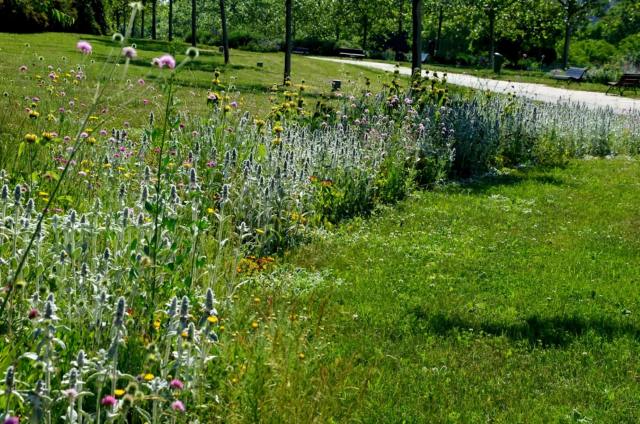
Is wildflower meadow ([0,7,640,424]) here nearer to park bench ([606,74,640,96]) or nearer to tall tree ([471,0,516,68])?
park bench ([606,74,640,96])

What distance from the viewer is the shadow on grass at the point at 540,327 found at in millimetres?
5234

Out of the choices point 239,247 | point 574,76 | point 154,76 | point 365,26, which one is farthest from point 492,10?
point 239,247

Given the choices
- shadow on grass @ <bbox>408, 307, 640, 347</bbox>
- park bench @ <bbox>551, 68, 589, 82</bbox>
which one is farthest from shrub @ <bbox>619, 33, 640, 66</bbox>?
shadow on grass @ <bbox>408, 307, 640, 347</bbox>

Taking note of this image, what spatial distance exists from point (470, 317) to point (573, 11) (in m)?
37.5

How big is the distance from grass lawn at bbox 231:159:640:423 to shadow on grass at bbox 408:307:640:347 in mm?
14

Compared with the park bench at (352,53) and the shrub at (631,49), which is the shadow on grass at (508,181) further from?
the park bench at (352,53)

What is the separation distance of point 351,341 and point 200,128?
3952mm

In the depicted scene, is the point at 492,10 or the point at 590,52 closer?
the point at 492,10

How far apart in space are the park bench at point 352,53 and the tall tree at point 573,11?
12549 mm

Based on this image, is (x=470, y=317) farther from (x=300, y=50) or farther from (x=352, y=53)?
(x=300, y=50)

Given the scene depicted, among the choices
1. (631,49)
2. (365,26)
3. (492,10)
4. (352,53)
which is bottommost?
(352,53)

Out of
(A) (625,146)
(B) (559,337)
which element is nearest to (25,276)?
(B) (559,337)

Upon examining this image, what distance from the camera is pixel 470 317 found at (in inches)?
217

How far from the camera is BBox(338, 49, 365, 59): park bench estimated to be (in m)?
46.8
